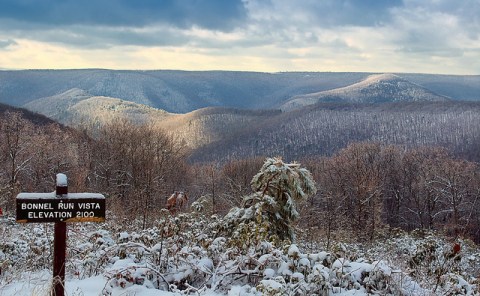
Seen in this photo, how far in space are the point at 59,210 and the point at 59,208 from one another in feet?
0.07

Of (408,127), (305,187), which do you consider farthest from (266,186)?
(408,127)

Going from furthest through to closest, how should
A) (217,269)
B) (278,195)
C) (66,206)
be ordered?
(278,195)
(217,269)
(66,206)

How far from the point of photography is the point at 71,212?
5.55 m

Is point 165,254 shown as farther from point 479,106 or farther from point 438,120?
point 479,106

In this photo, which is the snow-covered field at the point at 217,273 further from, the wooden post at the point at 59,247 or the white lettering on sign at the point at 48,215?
the white lettering on sign at the point at 48,215

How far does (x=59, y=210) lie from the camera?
Answer: 18.0ft

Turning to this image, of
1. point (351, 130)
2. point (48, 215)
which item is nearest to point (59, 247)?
point (48, 215)

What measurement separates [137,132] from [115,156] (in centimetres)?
378

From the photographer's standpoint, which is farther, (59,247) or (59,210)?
(59,247)

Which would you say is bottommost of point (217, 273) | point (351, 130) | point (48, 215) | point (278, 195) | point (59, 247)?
point (351, 130)

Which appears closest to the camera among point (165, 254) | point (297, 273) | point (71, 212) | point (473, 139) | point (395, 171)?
point (71, 212)

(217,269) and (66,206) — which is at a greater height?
(66,206)

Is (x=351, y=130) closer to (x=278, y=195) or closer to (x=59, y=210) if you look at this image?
(x=278, y=195)

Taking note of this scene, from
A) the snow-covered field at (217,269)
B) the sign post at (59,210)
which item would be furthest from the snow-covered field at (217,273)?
the sign post at (59,210)
